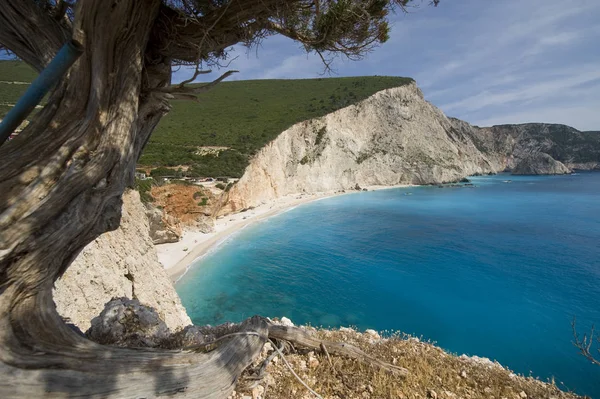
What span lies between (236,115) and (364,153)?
28.6 m

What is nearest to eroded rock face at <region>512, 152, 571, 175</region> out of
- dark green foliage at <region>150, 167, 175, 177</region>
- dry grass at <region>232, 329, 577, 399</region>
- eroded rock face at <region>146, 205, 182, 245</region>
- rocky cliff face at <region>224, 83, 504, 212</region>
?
rocky cliff face at <region>224, 83, 504, 212</region>

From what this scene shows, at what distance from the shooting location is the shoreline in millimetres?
18062

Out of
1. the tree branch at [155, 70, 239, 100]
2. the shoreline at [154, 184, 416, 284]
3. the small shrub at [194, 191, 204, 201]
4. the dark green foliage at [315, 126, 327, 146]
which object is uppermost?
the dark green foliage at [315, 126, 327, 146]

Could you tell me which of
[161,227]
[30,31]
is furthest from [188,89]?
[161,227]

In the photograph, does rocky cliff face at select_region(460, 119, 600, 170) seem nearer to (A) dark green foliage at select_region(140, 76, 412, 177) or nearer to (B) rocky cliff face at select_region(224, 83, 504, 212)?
(B) rocky cliff face at select_region(224, 83, 504, 212)

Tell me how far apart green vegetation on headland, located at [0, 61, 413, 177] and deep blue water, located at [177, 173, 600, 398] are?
11.9 meters

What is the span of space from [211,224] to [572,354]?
23804 mm

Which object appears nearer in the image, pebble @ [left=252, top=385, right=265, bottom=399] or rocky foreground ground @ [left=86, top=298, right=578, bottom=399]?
pebble @ [left=252, top=385, right=265, bottom=399]

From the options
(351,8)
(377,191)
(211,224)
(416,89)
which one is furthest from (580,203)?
(351,8)

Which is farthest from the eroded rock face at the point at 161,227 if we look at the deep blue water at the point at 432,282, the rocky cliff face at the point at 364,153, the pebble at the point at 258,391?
the pebble at the point at 258,391

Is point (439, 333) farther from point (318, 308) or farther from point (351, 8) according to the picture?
point (351, 8)

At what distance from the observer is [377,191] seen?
59375 millimetres

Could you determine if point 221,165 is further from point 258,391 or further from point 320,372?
point 258,391

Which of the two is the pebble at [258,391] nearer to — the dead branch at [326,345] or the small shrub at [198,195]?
the dead branch at [326,345]
